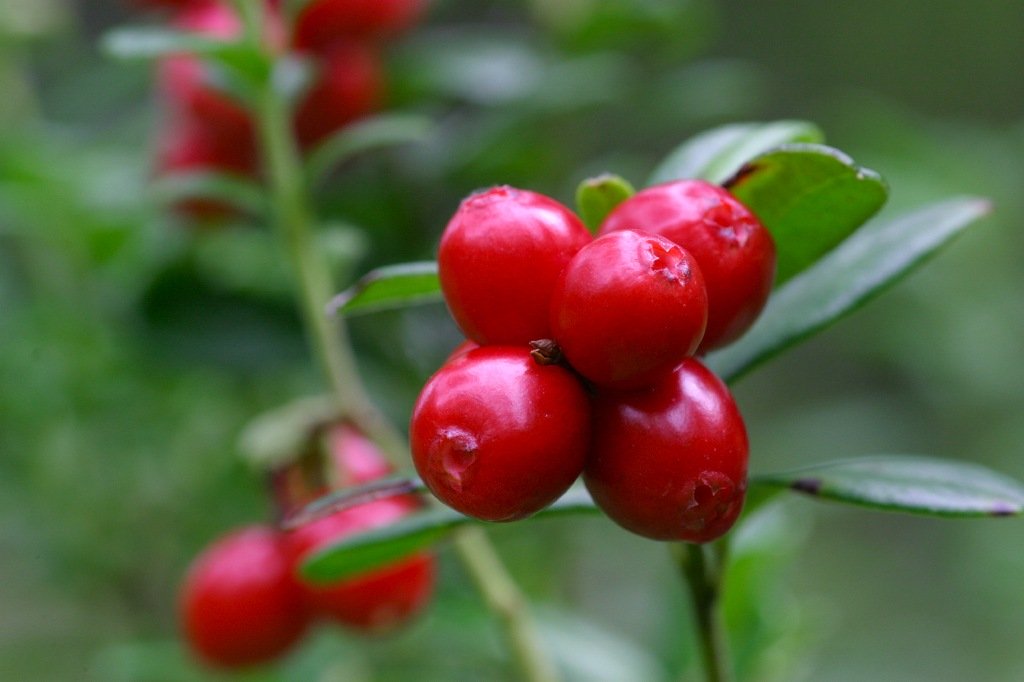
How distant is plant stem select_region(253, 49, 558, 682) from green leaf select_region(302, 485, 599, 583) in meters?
0.14

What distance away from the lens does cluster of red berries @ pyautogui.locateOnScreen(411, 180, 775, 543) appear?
476 mm

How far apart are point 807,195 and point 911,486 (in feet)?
0.52

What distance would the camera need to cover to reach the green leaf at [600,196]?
1.95 ft

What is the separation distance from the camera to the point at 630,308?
479 millimetres

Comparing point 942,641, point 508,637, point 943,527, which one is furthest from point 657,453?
point 943,527

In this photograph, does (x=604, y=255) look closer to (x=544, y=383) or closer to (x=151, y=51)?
(x=544, y=383)

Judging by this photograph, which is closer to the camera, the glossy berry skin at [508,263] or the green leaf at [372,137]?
the glossy berry skin at [508,263]

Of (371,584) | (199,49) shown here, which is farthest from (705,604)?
(199,49)

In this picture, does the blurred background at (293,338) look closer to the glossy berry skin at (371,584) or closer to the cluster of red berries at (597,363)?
the glossy berry skin at (371,584)

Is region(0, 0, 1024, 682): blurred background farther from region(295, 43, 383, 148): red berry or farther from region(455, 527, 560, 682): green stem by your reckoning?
region(455, 527, 560, 682): green stem

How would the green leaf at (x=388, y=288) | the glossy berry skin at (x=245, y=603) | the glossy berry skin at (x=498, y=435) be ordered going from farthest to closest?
the glossy berry skin at (x=245, y=603) < the green leaf at (x=388, y=288) < the glossy berry skin at (x=498, y=435)

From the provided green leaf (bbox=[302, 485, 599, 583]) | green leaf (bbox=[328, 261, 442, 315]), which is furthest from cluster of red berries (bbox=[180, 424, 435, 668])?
green leaf (bbox=[328, 261, 442, 315])

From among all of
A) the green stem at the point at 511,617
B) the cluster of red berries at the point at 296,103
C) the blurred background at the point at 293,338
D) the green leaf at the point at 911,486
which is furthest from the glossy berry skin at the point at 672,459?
the cluster of red berries at the point at 296,103

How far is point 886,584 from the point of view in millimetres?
2600
